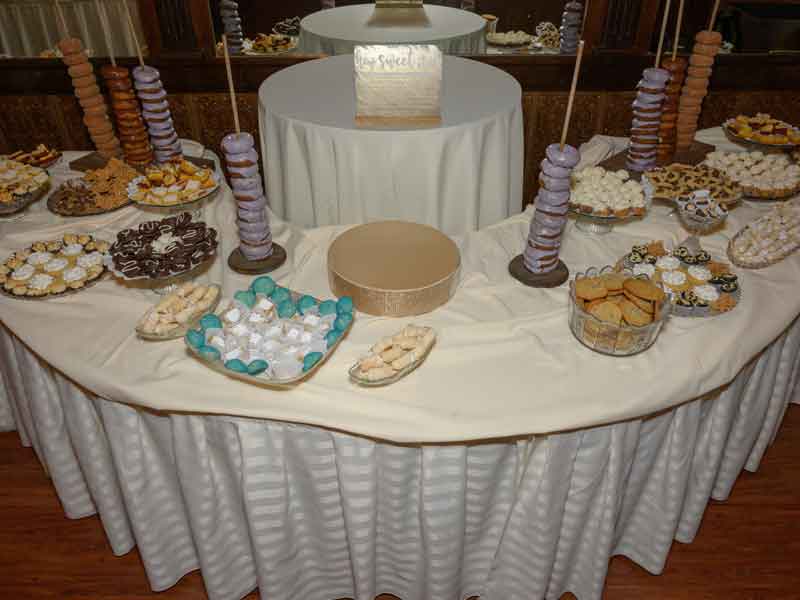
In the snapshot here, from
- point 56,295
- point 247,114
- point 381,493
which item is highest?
point 56,295

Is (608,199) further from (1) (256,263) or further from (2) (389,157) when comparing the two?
(1) (256,263)

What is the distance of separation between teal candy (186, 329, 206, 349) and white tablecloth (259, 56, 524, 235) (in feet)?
2.90

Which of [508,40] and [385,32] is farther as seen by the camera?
[508,40]

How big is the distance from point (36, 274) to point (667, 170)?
1.96 meters

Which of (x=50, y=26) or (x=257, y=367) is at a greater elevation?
(x=50, y=26)

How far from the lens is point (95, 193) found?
6.80ft

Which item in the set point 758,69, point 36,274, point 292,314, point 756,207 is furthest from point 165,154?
point 758,69

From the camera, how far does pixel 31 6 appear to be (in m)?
3.60

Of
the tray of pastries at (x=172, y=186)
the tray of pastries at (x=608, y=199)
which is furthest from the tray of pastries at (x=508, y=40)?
the tray of pastries at (x=172, y=186)

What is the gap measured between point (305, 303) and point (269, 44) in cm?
237

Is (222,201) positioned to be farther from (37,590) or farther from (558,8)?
(558,8)

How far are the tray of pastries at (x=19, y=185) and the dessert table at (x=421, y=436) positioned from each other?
0.17 metres

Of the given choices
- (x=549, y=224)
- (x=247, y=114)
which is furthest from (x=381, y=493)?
(x=247, y=114)

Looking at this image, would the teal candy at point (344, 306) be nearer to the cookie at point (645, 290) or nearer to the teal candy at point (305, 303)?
the teal candy at point (305, 303)
